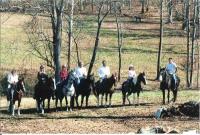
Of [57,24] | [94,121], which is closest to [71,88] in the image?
[94,121]

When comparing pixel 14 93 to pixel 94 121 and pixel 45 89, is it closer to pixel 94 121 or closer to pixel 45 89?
pixel 45 89

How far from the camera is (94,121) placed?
2200cm

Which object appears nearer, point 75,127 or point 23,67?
point 75,127

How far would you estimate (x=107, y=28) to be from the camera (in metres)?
76.2

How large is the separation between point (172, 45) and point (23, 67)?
70.7 ft

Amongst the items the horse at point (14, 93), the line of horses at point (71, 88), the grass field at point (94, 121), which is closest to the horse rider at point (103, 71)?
the line of horses at point (71, 88)

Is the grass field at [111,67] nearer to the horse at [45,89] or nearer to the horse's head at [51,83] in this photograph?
the horse at [45,89]

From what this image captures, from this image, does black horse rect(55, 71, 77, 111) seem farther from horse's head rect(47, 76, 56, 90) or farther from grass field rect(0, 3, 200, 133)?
grass field rect(0, 3, 200, 133)

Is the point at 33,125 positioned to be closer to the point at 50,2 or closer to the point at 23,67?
the point at 50,2

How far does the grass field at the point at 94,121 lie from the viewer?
2030 centimetres

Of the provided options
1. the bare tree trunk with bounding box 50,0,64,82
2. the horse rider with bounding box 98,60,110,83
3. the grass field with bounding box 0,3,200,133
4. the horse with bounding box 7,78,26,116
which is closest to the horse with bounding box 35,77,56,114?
the horse with bounding box 7,78,26,116

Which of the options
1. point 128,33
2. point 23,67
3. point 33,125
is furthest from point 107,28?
point 33,125

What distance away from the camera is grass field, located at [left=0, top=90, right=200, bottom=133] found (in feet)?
66.6

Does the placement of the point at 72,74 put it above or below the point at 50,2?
below
